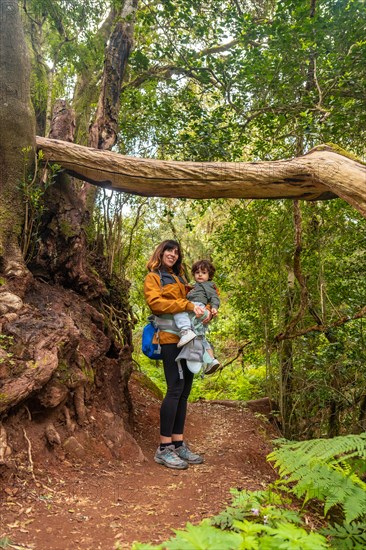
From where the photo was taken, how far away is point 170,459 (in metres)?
4.06

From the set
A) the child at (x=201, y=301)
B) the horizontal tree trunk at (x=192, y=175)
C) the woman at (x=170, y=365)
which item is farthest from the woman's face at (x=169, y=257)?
the horizontal tree trunk at (x=192, y=175)

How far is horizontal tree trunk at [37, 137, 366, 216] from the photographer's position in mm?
4434

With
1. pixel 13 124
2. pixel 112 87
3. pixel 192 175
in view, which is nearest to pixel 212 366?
pixel 192 175

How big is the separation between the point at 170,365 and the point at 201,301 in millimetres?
716

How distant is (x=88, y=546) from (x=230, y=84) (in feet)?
17.9

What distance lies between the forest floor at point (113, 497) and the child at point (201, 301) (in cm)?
104

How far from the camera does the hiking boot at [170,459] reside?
3984 mm

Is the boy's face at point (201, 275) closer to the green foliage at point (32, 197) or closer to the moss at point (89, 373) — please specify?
the moss at point (89, 373)

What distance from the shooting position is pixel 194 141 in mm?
5840

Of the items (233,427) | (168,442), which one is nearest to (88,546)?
(168,442)

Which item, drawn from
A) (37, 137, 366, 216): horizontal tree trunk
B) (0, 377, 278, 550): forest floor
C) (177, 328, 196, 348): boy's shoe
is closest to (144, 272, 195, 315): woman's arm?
(177, 328, 196, 348): boy's shoe

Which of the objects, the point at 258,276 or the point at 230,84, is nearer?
the point at 230,84

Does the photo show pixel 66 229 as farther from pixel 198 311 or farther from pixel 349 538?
pixel 349 538

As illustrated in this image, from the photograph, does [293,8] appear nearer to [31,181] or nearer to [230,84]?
[230,84]
